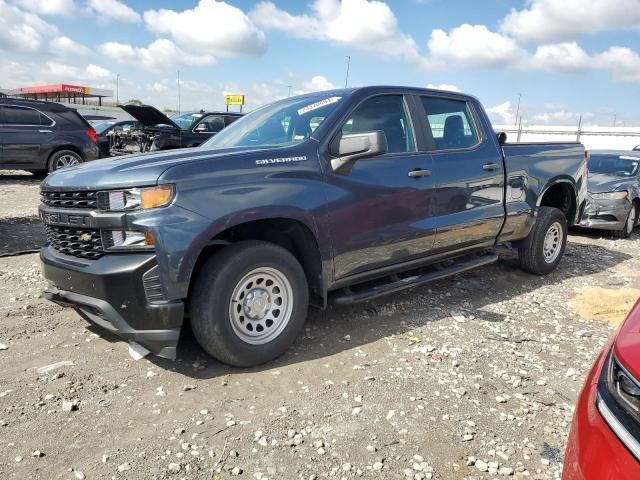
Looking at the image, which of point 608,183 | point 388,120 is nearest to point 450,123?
point 388,120

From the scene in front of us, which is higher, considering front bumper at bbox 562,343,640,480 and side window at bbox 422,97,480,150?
side window at bbox 422,97,480,150

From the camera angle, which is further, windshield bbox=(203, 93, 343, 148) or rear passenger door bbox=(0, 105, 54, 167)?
rear passenger door bbox=(0, 105, 54, 167)

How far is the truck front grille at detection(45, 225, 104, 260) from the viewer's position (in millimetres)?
2997

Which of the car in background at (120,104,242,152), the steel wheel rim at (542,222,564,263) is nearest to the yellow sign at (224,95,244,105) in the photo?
the car in background at (120,104,242,152)

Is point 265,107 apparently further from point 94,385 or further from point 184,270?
point 94,385

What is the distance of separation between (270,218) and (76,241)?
1.23 metres

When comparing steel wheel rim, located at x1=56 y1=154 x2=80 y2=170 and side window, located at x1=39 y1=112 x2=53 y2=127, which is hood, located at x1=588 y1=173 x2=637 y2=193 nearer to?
steel wheel rim, located at x1=56 y1=154 x2=80 y2=170

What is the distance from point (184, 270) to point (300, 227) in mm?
891

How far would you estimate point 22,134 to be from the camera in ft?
35.2

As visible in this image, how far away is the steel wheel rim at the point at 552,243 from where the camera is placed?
18.5 feet

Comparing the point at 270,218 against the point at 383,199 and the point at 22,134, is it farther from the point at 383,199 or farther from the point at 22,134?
the point at 22,134

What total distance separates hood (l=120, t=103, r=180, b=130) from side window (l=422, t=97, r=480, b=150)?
7.59 m

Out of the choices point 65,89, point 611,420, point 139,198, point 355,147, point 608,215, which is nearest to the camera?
point 611,420

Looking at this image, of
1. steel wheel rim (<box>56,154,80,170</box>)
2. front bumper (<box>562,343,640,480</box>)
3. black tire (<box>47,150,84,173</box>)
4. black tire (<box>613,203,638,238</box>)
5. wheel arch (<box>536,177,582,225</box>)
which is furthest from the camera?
steel wheel rim (<box>56,154,80,170</box>)
